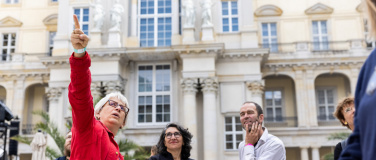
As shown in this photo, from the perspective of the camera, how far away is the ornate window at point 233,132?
845 inches

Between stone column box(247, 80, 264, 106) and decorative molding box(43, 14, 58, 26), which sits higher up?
decorative molding box(43, 14, 58, 26)

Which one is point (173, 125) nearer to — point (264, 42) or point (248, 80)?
point (248, 80)

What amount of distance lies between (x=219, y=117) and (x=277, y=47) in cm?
795

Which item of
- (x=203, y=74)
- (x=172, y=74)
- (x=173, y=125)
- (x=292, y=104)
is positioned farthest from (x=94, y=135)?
(x=292, y=104)

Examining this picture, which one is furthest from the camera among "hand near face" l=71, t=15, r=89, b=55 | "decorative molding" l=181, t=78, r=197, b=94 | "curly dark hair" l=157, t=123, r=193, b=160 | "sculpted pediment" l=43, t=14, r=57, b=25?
"sculpted pediment" l=43, t=14, r=57, b=25

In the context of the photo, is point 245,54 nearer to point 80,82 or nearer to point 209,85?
point 209,85

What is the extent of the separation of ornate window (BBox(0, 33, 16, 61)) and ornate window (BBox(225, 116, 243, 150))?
1708cm

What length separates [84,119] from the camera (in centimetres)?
278

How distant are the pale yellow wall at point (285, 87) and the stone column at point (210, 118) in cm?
693

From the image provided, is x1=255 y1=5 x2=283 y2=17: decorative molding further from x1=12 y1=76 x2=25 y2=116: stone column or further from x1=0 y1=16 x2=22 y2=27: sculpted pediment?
x1=0 y1=16 x2=22 y2=27: sculpted pediment

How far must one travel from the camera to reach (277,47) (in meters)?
26.8

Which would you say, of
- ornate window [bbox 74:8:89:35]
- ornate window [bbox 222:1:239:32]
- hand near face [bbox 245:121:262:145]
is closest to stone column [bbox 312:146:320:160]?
ornate window [bbox 222:1:239:32]

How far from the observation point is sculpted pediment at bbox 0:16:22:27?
2902 centimetres

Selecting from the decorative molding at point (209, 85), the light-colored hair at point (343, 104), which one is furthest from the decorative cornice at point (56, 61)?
the light-colored hair at point (343, 104)
